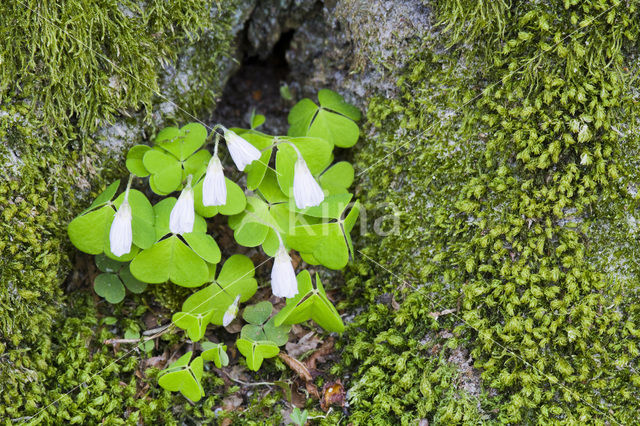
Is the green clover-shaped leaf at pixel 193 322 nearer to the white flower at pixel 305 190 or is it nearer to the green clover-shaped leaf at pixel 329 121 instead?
the white flower at pixel 305 190

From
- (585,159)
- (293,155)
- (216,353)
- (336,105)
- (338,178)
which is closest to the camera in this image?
(585,159)

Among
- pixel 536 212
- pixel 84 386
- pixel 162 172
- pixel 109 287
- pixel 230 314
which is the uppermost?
pixel 536 212

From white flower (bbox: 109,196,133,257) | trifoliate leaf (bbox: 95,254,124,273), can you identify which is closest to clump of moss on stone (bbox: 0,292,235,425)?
trifoliate leaf (bbox: 95,254,124,273)

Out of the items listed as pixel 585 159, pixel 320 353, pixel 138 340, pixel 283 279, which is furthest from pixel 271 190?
pixel 585 159

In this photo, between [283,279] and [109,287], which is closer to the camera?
[283,279]

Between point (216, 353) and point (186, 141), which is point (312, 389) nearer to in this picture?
point (216, 353)

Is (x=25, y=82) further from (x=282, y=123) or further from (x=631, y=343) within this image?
(x=631, y=343)

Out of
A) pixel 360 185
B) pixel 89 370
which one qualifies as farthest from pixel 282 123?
pixel 89 370
